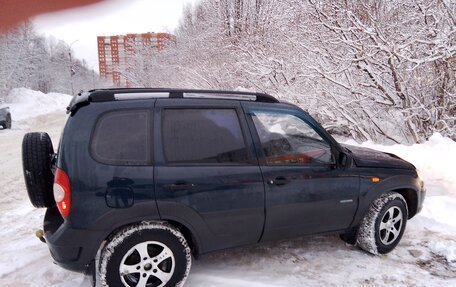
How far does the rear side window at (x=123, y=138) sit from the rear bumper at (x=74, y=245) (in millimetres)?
581

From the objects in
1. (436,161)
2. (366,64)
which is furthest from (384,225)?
(366,64)

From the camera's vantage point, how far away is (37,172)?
3.24 m

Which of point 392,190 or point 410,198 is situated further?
point 410,198

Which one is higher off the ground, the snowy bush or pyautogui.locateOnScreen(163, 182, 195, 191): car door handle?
the snowy bush

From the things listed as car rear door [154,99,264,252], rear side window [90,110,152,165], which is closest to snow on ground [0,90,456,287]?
car rear door [154,99,264,252]

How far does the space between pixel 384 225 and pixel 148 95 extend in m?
2.83

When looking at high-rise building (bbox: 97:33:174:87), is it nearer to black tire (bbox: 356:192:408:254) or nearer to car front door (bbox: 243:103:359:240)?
car front door (bbox: 243:103:359:240)

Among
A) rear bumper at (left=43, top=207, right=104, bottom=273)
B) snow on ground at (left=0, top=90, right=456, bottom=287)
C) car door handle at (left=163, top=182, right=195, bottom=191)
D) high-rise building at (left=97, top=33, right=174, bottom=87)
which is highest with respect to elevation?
high-rise building at (left=97, top=33, right=174, bottom=87)

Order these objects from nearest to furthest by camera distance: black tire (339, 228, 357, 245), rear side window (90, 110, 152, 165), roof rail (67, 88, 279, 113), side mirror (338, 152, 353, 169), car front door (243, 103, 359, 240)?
rear side window (90, 110, 152, 165)
roof rail (67, 88, 279, 113)
car front door (243, 103, 359, 240)
side mirror (338, 152, 353, 169)
black tire (339, 228, 357, 245)

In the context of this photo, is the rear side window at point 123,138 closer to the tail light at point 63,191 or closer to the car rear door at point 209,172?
the car rear door at point 209,172

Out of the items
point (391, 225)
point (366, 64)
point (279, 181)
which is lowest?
point (391, 225)

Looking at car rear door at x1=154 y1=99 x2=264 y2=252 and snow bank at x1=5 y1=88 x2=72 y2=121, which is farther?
snow bank at x1=5 y1=88 x2=72 y2=121

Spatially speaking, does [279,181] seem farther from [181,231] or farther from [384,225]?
[384,225]

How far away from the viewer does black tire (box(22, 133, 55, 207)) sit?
3.22 meters
